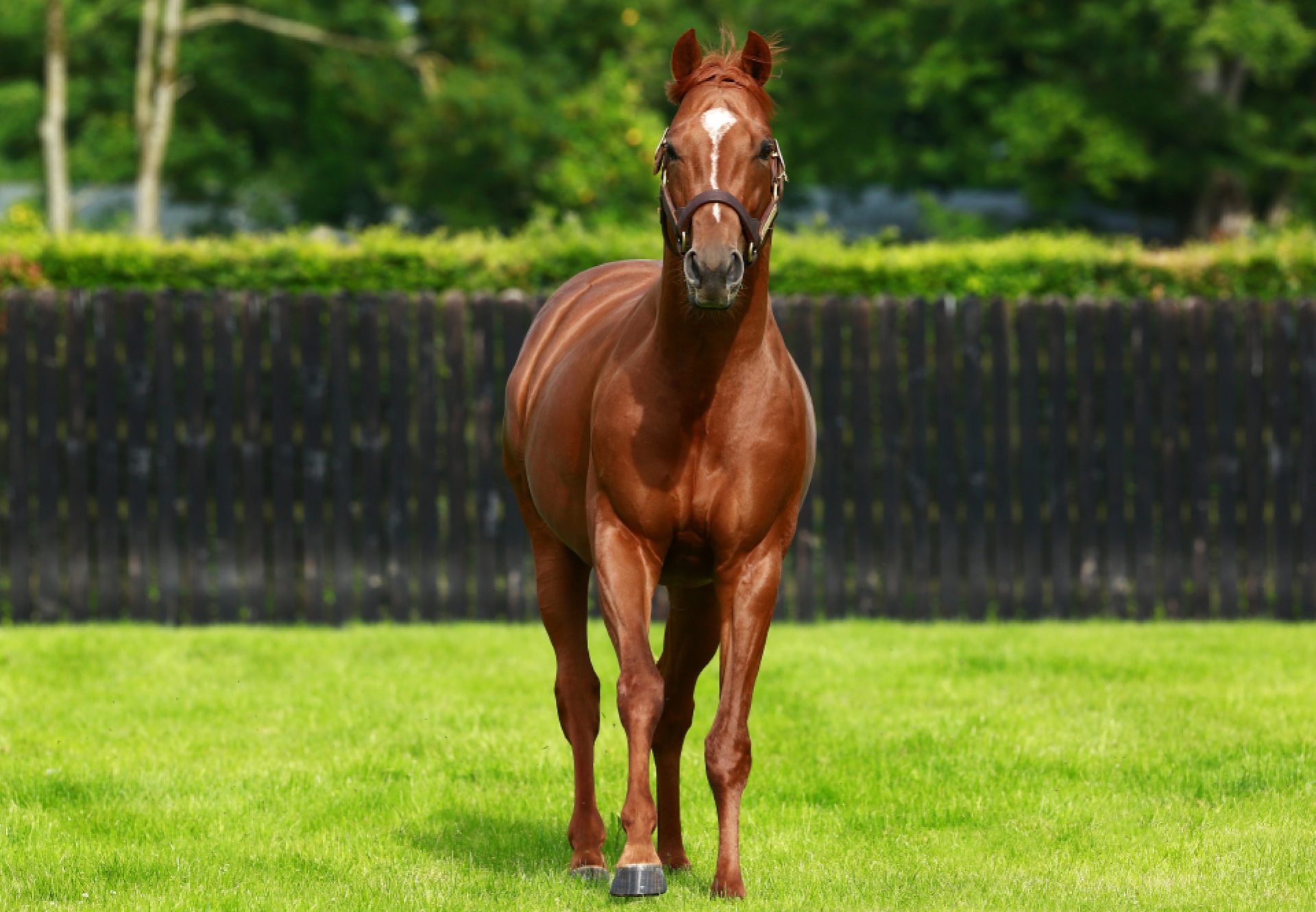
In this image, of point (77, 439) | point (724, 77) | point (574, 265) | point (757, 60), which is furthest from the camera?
point (574, 265)

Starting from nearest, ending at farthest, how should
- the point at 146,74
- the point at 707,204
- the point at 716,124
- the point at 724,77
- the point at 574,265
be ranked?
the point at 707,204
the point at 716,124
the point at 724,77
the point at 574,265
the point at 146,74

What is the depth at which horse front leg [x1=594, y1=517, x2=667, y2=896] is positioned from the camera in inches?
189

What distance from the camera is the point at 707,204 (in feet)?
14.8

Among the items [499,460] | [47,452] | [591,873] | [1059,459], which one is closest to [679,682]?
[591,873]

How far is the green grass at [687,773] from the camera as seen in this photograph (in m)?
5.32

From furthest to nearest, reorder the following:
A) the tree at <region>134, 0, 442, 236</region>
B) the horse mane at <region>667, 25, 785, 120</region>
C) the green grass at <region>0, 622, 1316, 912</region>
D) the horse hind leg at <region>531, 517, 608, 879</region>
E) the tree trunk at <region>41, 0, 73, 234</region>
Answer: the tree at <region>134, 0, 442, 236</region>, the tree trunk at <region>41, 0, 73, 234</region>, the horse hind leg at <region>531, 517, 608, 879</region>, the green grass at <region>0, 622, 1316, 912</region>, the horse mane at <region>667, 25, 785, 120</region>

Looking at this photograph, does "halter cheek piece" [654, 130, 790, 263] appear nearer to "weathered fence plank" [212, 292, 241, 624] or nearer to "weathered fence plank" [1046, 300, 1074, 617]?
"weathered fence plank" [1046, 300, 1074, 617]

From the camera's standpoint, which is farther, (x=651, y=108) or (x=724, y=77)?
(x=651, y=108)

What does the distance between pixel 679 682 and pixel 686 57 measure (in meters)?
2.13

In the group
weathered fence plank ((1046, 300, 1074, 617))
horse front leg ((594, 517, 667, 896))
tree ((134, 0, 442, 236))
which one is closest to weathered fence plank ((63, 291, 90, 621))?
weathered fence plank ((1046, 300, 1074, 617))

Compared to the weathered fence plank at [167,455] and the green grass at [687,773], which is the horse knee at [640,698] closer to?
the green grass at [687,773]

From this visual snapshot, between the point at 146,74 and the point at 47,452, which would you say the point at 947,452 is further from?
the point at 146,74

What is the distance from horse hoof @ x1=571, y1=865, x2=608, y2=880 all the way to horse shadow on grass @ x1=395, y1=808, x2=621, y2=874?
0.32 feet

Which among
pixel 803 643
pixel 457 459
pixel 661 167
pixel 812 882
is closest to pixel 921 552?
pixel 803 643
